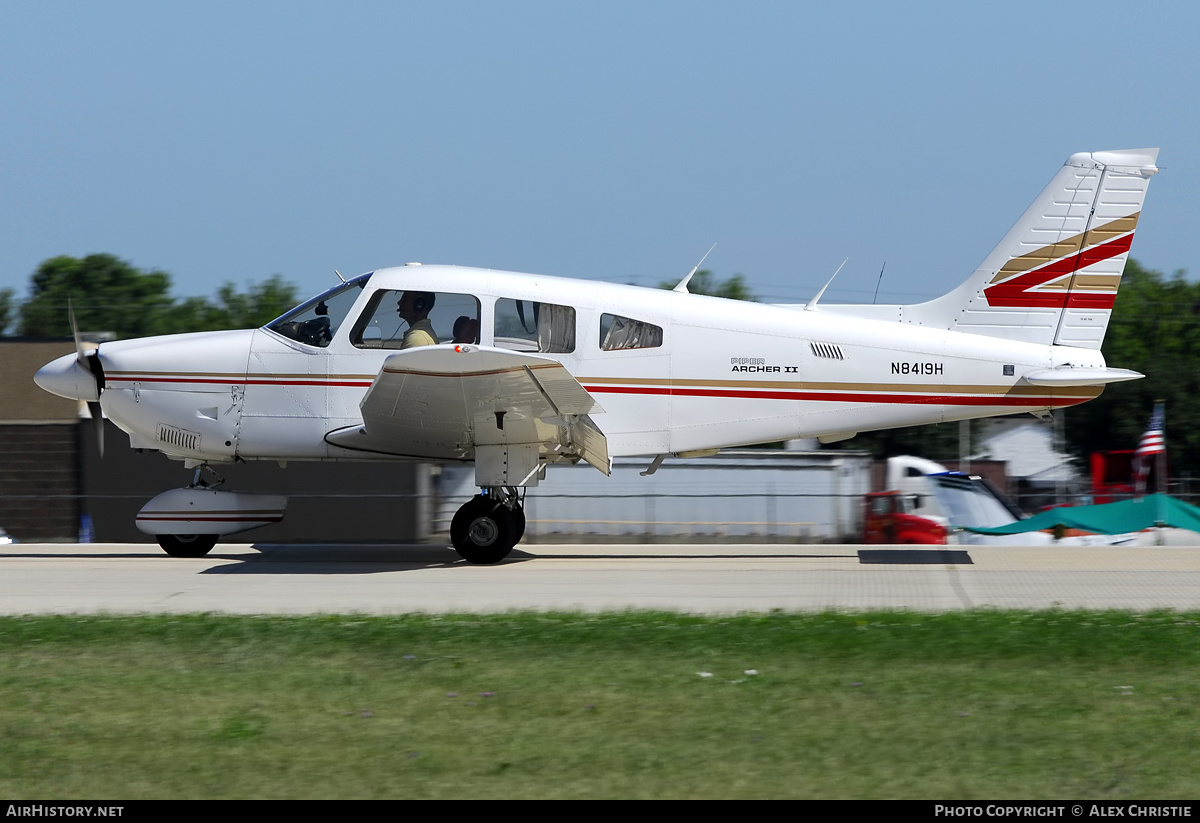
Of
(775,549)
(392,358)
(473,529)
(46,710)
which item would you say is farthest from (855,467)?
(46,710)

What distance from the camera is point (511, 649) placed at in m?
6.48

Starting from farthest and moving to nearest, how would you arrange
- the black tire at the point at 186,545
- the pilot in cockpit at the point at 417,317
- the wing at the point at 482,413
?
the black tire at the point at 186,545 < the pilot in cockpit at the point at 417,317 < the wing at the point at 482,413

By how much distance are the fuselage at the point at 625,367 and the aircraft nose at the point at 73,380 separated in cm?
20

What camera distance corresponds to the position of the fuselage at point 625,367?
1101 cm

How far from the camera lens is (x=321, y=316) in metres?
11.2

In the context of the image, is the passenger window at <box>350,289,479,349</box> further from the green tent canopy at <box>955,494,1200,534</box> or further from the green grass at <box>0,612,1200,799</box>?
the green tent canopy at <box>955,494,1200,534</box>

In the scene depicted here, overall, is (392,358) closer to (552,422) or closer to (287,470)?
(552,422)

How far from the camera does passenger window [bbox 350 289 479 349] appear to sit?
10.9 m

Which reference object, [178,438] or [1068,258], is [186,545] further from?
[1068,258]

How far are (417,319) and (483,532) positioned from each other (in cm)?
210

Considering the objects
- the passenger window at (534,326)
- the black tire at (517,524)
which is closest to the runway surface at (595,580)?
the black tire at (517,524)

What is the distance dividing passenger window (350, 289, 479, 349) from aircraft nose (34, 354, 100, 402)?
8.69 ft

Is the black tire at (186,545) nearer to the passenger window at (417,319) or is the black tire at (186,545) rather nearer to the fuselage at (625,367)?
the fuselage at (625,367)
